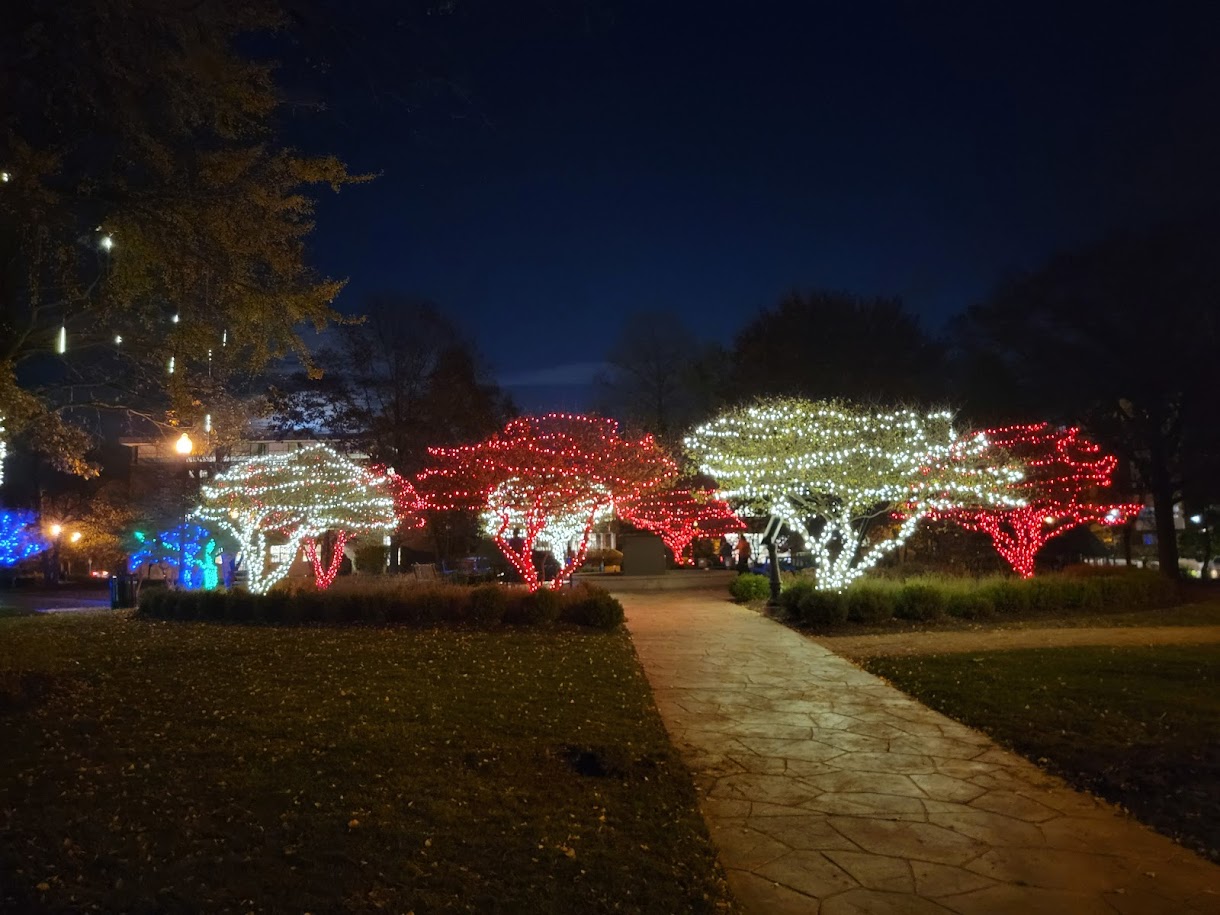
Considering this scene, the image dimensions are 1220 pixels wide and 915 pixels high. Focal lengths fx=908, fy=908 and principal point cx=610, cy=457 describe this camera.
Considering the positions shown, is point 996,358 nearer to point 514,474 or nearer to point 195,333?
point 514,474

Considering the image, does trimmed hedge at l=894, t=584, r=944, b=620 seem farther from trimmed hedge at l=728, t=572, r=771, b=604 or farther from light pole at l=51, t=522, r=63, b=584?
light pole at l=51, t=522, r=63, b=584

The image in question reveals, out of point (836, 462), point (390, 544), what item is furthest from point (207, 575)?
point (836, 462)

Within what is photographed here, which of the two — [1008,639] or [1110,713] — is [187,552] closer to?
[1008,639]

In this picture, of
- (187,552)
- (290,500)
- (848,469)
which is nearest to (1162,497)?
(848,469)

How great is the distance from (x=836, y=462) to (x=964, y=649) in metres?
4.74

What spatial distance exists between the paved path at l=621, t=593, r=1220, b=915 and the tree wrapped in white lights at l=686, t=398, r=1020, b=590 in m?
7.01

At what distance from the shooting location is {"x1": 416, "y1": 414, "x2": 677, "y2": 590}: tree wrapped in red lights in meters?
17.0

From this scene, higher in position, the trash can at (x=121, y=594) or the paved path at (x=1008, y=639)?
the trash can at (x=121, y=594)

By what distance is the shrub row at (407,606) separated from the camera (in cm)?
1346

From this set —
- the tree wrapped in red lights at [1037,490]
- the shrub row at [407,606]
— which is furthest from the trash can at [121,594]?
the tree wrapped in red lights at [1037,490]

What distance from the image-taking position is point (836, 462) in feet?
50.5

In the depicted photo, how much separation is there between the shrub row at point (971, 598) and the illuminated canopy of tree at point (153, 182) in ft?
28.9

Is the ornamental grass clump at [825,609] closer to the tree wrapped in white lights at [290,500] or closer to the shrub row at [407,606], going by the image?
the shrub row at [407,606]

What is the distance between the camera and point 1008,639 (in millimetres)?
12164
